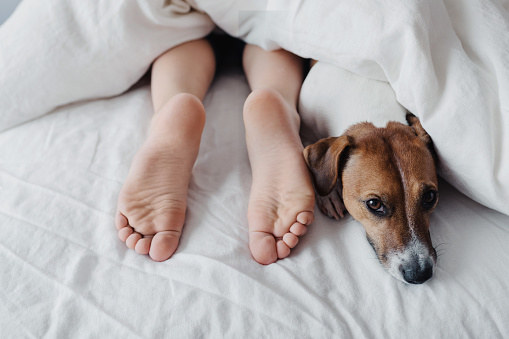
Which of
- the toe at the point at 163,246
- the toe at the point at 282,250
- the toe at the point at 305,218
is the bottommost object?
the toe at the point at 163,246

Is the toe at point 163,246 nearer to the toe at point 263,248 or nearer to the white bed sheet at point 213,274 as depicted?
the white bed sheet at point 213,274

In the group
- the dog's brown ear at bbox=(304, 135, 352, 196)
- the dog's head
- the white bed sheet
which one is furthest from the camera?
the dog's brown ear at bbox=(304, 135, 352, 196)

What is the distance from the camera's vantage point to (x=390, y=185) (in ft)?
2.80

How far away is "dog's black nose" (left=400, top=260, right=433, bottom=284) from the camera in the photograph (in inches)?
30.4

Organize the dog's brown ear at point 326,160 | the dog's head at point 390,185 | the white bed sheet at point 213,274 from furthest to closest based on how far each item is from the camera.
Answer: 1. the dog's brown ear at point 326,160
2. the dog's head at point 390,185
3. the white bed sheet at point 213,274

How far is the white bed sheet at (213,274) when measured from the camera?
71 centimetres

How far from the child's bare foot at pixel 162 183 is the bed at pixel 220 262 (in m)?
0.03

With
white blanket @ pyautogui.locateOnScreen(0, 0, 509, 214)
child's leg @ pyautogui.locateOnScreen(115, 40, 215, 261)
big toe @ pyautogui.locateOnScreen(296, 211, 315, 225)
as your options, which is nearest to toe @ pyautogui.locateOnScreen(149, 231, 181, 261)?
child's leg @ pyautogui.locateOnScreen(115, 40, 215, 261)

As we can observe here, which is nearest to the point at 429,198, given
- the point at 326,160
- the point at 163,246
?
the point at 326,160

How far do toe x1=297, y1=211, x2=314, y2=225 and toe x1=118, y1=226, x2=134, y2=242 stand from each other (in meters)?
0.39

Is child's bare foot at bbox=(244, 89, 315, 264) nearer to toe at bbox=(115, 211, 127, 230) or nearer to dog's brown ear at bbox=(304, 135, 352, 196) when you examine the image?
dog's brown ear at bbox=(304, 135, 352, 196)

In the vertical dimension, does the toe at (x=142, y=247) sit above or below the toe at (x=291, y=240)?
below

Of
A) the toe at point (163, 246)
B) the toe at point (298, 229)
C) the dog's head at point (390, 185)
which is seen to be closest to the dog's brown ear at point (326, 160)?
the dog's head at point (390, 185)

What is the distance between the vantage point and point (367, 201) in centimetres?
89
